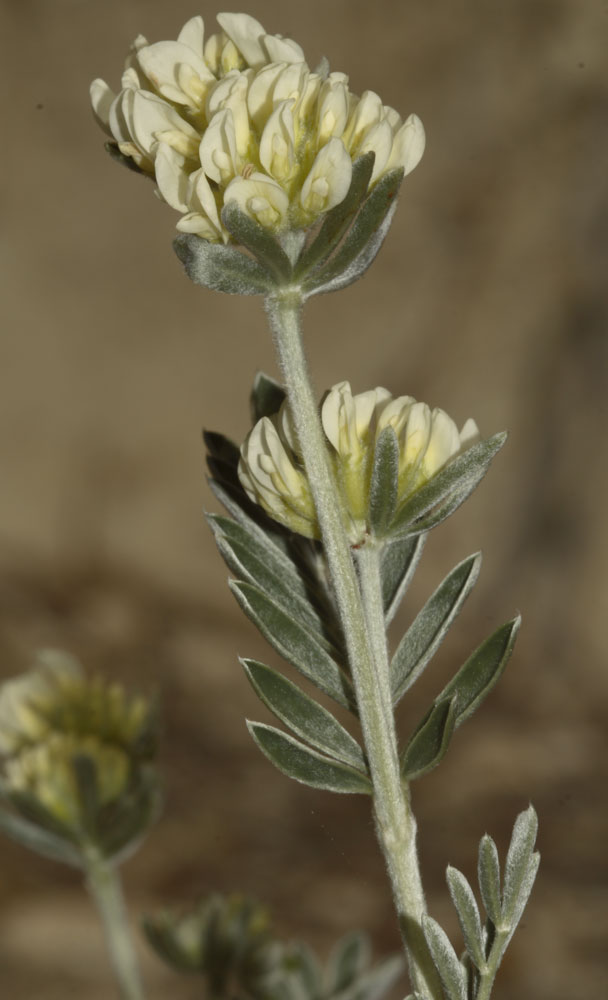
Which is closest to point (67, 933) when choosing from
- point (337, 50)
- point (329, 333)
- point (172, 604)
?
point (172, 604)

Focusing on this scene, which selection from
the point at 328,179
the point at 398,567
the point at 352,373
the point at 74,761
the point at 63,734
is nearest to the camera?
the point at 328,179

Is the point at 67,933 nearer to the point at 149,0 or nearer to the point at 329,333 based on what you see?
the point at 329,333

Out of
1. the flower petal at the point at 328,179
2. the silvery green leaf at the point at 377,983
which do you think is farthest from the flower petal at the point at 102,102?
the silvery green leaf at the point at 377,983

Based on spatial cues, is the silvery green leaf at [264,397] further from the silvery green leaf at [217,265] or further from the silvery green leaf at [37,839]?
the silvery green leaf at [37,839]

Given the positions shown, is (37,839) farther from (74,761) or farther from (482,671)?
(482,671)

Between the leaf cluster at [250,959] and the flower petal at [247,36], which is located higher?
the flower petal at [247,36]

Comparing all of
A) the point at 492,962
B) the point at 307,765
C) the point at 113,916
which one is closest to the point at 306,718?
the point at 307,765
